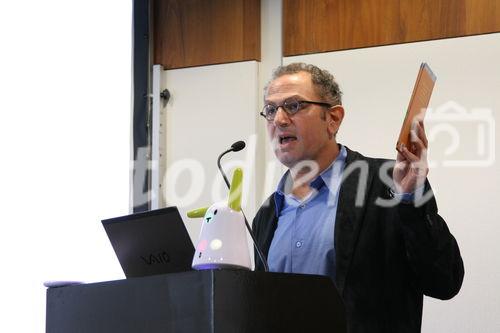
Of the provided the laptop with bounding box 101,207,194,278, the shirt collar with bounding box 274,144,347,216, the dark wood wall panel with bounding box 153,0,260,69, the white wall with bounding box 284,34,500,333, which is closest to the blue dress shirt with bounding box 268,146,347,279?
the shirt collar with bounding box 274,144,347,216

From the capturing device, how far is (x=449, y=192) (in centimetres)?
336

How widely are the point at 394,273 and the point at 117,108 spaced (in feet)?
6.90

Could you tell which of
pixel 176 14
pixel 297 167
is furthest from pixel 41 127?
pixel 297 167

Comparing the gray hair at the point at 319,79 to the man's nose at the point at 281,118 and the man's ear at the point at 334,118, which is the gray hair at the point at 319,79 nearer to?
the man's ear at the point at 334,118

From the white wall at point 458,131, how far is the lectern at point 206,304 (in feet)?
5.84

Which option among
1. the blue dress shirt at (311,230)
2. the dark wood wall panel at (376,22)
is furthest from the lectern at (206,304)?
the dark wood wall panel at (376,22)

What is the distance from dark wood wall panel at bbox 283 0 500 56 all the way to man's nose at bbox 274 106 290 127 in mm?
1423

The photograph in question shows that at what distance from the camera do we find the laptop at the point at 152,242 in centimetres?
179

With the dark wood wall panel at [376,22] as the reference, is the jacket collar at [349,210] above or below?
below

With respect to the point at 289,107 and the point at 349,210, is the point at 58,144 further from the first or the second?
the point at 349,210

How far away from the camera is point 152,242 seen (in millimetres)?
1840

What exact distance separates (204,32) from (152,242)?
7.68 ft

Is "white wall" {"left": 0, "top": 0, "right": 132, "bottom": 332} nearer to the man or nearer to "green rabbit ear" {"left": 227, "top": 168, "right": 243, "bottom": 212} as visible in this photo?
the man

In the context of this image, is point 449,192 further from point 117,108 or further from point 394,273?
point 117,108
